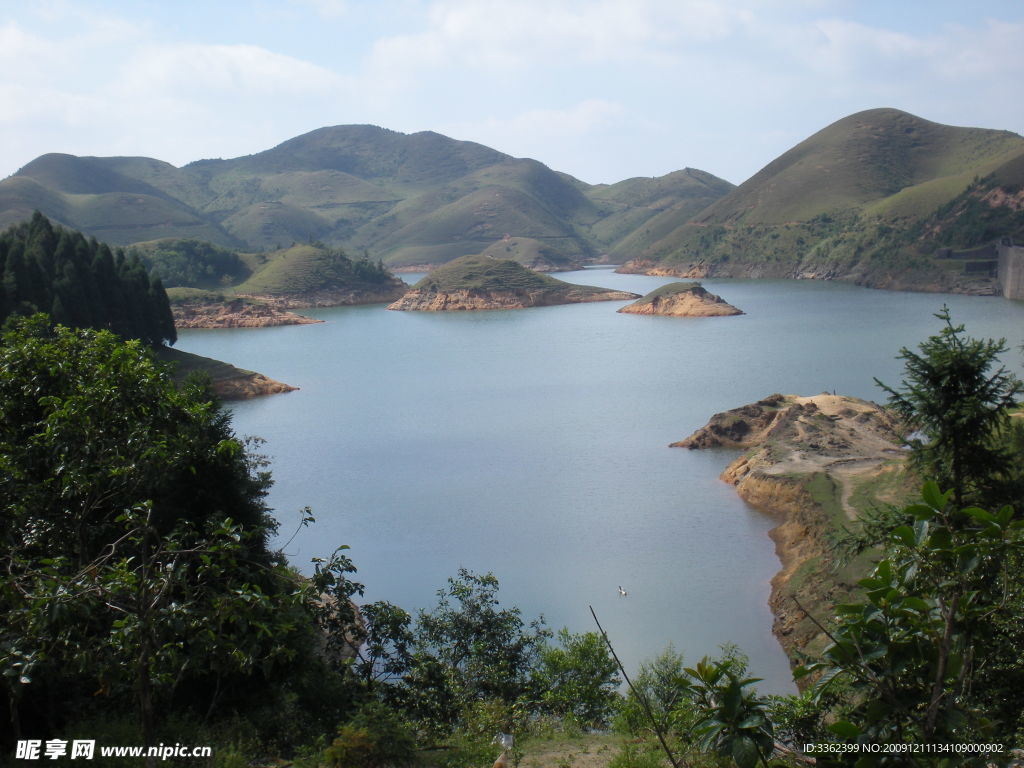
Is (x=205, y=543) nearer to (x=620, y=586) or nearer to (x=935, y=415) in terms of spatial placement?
(x=935, y=415)

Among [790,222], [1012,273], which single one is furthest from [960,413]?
[790,222]

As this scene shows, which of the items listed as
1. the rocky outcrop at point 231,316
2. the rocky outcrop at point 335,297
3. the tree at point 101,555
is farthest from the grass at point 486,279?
the tree at point 101,555

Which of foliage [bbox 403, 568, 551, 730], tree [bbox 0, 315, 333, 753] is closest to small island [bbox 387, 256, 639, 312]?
foliage [bbox 403, 568, 551, 730]

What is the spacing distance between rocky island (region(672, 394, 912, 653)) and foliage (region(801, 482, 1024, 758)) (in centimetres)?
1150

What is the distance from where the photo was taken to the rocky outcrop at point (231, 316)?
86.2m

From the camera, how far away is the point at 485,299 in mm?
103625

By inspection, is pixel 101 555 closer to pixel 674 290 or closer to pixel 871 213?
pixel 674 290

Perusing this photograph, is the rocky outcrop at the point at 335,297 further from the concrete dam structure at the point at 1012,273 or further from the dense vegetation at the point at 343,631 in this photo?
the dense vegetation at the point at 343,631

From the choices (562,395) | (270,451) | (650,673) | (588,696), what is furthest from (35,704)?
(562,395)

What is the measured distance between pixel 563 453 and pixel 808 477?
1002 cm

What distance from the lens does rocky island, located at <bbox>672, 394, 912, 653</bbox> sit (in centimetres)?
1855

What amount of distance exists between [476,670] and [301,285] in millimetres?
97525

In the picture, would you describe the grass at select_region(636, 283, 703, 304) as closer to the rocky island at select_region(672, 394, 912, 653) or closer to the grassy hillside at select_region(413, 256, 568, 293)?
the grassy hillside at select_region(413, 256, 568, 293)

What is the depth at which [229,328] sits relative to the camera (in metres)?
86.6
